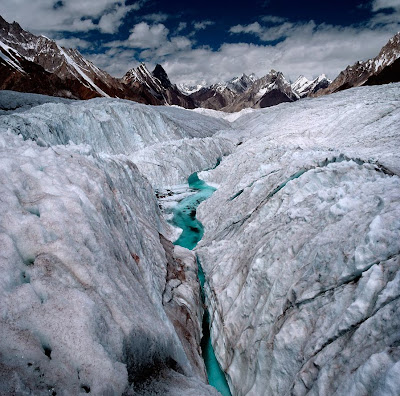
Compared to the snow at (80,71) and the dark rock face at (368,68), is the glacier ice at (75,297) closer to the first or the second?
the snow at (80,71)

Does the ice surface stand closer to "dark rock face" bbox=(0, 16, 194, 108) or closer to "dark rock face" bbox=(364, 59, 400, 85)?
"dark rock face" bbox=(0, 16, 194, 108)

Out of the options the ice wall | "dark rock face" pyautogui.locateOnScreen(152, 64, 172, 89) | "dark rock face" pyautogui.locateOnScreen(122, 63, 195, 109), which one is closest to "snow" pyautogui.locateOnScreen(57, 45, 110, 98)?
"dark rock face" pyautogui.locateOnScreen(122, 63, 195, 109)

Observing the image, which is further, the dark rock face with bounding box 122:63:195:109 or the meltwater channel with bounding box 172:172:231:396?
the dark rock face with bounding box 122:63:195:109

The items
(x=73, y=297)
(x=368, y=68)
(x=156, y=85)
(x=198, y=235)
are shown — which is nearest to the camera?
(x=73, y=297)

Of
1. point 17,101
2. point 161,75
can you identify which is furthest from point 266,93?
point 17,101

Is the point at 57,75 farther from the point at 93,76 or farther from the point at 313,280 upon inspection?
the point at 313,280

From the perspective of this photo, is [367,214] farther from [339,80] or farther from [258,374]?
[339,80]

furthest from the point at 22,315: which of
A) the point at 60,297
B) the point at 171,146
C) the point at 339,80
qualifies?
the point at 339,80

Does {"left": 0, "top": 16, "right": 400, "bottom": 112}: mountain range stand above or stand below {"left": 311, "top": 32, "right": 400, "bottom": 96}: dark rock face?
above
